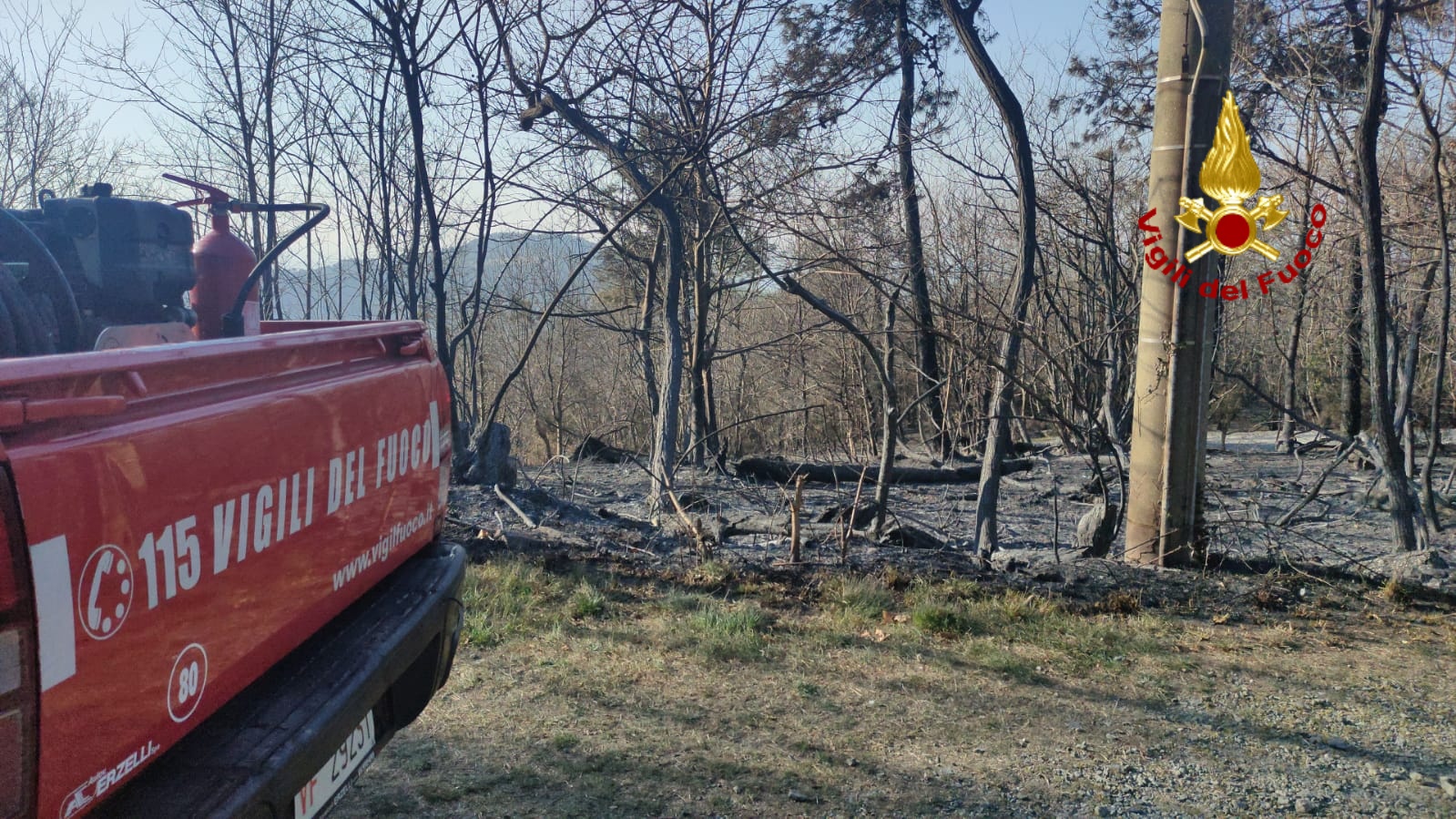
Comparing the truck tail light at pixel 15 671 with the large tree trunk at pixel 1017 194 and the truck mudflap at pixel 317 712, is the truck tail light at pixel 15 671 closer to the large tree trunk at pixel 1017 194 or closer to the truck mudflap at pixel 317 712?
the truck mudflap at pixel 317 712

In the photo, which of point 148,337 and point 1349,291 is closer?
point 148,337

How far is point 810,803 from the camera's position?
310 centimetres

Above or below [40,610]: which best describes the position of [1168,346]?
above

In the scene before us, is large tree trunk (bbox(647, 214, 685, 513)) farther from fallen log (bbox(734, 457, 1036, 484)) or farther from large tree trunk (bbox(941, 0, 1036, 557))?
large tree trunk (bbox(941, 0, 1036, 557))

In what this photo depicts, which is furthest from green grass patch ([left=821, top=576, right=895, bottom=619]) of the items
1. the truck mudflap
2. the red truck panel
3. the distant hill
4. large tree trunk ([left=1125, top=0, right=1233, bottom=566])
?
the distant hill

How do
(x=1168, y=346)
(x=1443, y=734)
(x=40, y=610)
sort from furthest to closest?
(x=1168, y=346) < (x=1443, y=734) < (x=40, y=610)

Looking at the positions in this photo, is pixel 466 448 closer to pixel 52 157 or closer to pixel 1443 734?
pixel 1443 734

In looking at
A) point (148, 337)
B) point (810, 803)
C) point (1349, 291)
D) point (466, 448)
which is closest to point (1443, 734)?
point (810, 803)

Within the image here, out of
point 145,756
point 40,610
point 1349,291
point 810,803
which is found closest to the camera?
point 40,610

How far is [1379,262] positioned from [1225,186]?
3.07ft

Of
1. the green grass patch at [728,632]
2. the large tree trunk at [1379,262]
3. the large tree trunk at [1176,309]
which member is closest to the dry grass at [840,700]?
the green grass patch at [728,632]

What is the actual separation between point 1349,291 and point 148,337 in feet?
37.9

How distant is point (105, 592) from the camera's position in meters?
1.50

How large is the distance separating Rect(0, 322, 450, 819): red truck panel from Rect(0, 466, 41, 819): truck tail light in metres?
0.02
